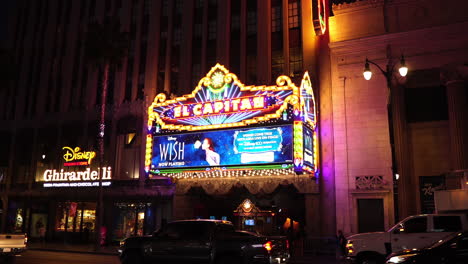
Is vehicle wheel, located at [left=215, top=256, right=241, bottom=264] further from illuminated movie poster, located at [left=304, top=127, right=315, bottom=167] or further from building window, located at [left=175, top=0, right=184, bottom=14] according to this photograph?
building window, located at [left=175, top=0, right=184, bottom=14]

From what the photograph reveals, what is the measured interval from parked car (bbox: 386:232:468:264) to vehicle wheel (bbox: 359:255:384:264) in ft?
16.3

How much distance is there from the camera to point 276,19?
30609mm

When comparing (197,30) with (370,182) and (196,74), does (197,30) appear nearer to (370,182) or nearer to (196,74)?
(196,74)

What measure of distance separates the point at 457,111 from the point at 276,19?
1375cm

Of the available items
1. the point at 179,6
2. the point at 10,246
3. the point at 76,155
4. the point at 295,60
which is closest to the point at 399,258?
the point at 10,246

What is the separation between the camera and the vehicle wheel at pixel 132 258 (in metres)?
14.9

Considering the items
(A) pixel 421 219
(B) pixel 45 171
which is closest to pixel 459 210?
(A) pixel 421 219

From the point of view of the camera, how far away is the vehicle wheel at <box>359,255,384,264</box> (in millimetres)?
15805

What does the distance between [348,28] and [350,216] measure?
39.6ft

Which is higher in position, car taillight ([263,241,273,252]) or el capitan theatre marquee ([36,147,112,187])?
el capitan theatre marquee ([36,147,112,187])

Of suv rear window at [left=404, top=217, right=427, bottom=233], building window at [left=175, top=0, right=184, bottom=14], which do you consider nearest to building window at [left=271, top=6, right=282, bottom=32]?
building window at [left=175, top=0, right=184, bottom=14]

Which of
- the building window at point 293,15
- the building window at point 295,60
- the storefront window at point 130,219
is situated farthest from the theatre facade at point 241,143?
the building window at point 293,15

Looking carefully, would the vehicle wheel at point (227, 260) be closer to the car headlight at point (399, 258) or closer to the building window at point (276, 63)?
the car headlight at point (399, 258)

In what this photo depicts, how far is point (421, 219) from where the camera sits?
15.4m
